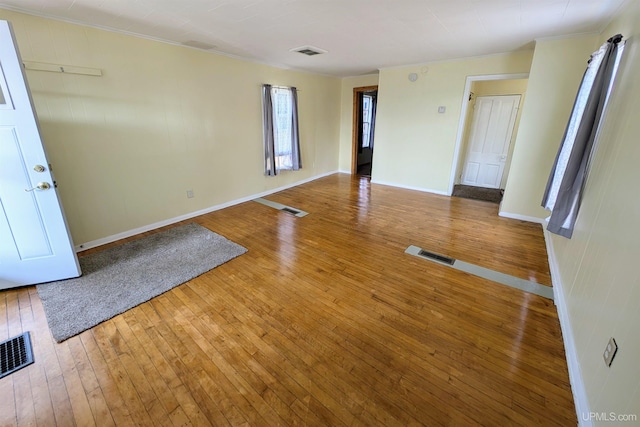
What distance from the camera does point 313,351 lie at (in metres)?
1.80

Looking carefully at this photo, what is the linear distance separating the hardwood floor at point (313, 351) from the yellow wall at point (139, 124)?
1.28 metres

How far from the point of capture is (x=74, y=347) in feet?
6.00

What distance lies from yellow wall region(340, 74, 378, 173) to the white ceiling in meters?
2.45

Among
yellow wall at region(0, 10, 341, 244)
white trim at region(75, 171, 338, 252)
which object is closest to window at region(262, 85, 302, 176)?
yellow wall at region(0, 10, 341, 244)

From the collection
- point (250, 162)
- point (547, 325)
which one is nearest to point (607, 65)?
point (547, 325)

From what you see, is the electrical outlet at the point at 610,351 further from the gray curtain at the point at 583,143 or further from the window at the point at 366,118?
the window at the point at 366,118

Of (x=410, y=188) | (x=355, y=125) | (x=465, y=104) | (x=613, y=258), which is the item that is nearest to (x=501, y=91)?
(x=465, y=104)

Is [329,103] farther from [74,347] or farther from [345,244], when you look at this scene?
[74,347]

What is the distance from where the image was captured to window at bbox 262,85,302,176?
190 inches

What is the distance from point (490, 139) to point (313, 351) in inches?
239

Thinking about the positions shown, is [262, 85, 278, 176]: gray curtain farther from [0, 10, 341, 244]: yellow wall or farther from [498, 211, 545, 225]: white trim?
[498, 211, 545, 225]: white trim

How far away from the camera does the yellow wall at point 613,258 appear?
45.5 inches

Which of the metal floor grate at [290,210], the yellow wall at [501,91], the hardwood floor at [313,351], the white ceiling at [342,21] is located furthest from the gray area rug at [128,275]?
the yellow wall at [501,91]

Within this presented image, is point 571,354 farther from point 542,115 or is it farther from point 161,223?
point 161,223
